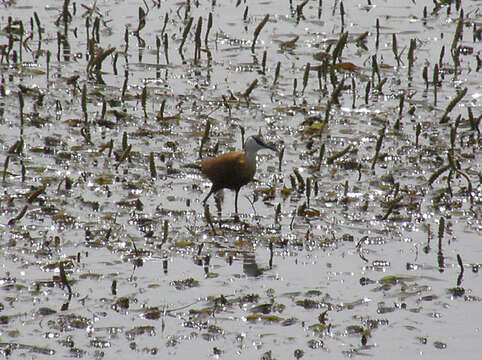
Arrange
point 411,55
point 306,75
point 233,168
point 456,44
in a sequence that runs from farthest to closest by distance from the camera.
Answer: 1. point 456,44
2. point 411,55
3. point 306,75
4. point 233,168

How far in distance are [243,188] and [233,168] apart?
648mm

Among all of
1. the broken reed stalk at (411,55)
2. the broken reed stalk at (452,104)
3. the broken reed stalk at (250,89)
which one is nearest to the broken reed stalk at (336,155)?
the broken reed stalk at (452,104)

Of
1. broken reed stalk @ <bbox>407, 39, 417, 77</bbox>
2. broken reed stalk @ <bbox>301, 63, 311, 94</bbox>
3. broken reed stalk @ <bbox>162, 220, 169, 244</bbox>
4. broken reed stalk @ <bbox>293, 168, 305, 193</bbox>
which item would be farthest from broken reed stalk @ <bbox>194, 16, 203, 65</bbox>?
broken reed stalk @ <bbox>162, 220, 169, 244</bbox>

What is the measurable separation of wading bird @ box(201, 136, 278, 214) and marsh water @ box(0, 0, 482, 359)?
0.72 ft

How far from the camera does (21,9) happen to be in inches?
576

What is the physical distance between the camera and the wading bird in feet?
30.8

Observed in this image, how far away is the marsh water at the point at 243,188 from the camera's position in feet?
23.2

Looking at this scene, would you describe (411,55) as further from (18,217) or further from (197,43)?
(18,217)

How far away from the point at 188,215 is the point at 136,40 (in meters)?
5.31

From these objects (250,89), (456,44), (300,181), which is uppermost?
(456,44)

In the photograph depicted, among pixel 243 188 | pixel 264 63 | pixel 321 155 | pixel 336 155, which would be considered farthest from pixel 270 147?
pixel 264 63

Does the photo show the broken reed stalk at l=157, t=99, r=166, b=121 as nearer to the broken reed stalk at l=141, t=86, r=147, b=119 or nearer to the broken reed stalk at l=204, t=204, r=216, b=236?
the broken reed stalk at l=141, t=86, r=147, b=119

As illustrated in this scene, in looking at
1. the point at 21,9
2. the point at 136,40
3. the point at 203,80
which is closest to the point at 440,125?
the point at 203,80

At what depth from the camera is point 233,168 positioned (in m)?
9.36
